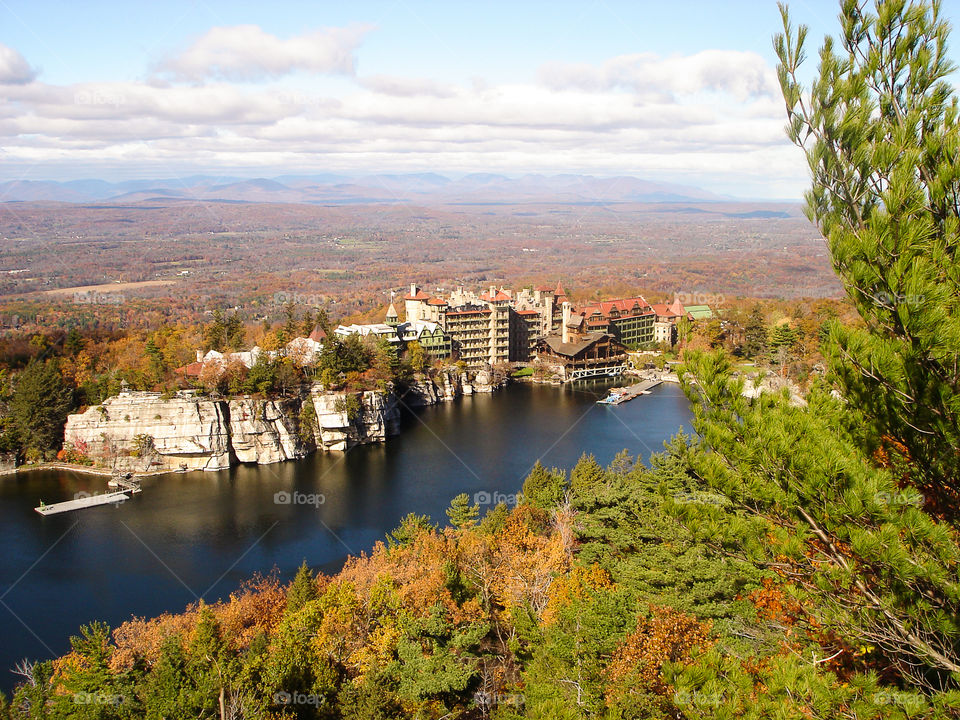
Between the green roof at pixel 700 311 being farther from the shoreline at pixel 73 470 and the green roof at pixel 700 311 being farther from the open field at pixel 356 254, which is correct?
the shoreline at pixel 73 470

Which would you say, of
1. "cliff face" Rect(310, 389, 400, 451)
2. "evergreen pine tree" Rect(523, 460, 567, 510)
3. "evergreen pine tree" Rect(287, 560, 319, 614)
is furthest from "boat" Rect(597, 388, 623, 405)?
"evergreen pine tree" Rect(287, 560, 319, 614)

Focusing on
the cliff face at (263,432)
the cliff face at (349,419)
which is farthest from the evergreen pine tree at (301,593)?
the cliff face at (349,419)

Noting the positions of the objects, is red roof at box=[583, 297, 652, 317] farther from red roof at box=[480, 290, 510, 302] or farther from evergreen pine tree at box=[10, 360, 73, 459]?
evergreen pine tree at box=[10, 360, 73, 459]

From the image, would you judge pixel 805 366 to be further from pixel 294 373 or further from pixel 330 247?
pixel 330 247

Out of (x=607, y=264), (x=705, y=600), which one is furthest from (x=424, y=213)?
(x=705, y=600)

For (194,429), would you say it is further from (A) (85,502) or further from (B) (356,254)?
(B) (356,254)

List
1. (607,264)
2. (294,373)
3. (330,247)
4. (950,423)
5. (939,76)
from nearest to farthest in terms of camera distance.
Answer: (950,423), (939,76), (294,373), (607,264), (330,247)
